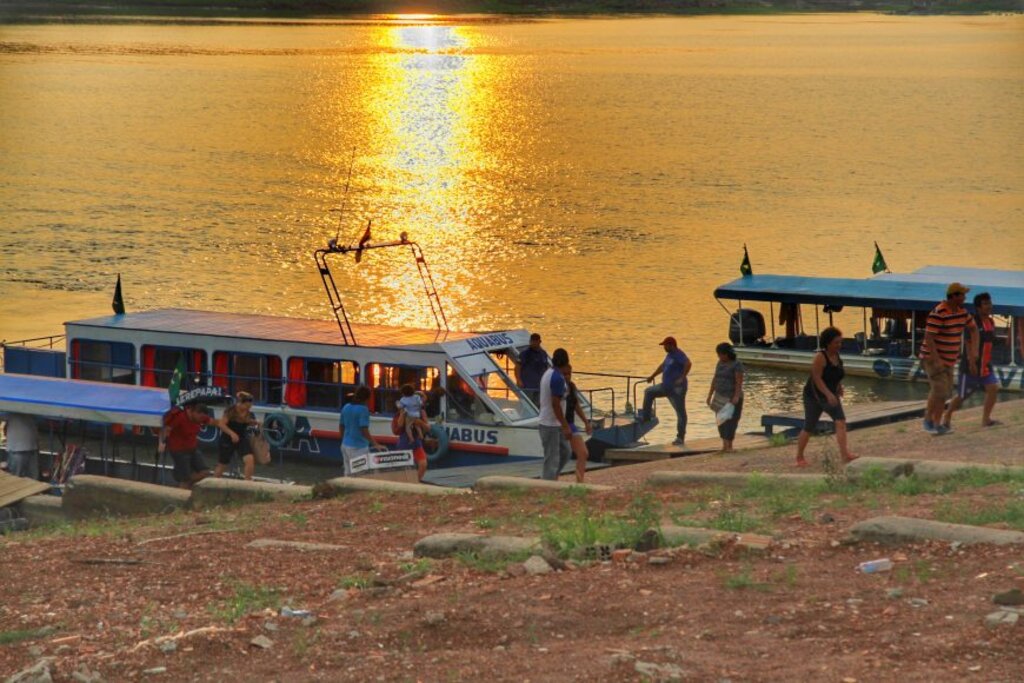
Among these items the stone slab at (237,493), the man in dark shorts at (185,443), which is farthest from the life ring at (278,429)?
the stone slab at (237,493)

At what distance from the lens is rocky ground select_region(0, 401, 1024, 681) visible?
30.5 ft

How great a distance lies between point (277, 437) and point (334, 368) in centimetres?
131

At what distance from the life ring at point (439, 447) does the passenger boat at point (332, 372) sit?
0.01 meters

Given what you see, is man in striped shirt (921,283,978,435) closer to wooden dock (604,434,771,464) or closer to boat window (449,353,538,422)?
wooden dock (604,434,771,464)

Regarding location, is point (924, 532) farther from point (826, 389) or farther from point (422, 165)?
point (422, 165)

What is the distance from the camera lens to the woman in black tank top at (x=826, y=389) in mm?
16487

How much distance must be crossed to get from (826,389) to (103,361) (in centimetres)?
1408

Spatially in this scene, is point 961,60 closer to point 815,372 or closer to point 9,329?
point 9,329

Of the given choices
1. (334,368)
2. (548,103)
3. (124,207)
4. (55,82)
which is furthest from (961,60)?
(334,368)

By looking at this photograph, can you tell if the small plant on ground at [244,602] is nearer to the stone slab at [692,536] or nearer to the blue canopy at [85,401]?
the stone slab at [692,536]

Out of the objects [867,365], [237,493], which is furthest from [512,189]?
[237,493]

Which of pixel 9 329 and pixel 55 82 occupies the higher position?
pixel 55 82

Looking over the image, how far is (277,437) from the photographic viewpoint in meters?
25.3

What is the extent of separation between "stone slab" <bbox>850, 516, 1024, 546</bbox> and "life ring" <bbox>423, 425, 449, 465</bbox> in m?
12.9
